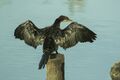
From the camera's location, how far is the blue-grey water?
11.5 m

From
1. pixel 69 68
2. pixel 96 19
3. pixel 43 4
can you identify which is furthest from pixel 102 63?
pixel 43 4

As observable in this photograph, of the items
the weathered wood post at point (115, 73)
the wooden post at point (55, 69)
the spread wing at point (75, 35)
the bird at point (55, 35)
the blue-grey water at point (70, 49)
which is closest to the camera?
the weathered wood post at point (115, 73)

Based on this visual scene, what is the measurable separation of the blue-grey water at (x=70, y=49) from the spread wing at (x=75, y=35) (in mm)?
1984

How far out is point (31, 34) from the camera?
27.0ft

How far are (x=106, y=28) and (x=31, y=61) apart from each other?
4.14 meters

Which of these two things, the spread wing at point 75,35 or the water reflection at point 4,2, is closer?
the spread wing at point 75,35

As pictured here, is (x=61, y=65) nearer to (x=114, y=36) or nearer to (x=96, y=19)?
(x=114, y=36)

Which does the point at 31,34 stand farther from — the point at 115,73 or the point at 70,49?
the point at 70,49

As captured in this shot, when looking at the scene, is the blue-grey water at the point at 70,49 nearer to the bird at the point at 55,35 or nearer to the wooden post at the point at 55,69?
the bird at the point at 55,35

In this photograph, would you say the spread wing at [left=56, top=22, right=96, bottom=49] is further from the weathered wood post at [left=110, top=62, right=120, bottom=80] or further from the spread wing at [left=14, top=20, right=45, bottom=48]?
the weathered wood post at [left=110, top=62, right=120, bottom=80]

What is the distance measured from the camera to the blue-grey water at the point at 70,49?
11.5 metres

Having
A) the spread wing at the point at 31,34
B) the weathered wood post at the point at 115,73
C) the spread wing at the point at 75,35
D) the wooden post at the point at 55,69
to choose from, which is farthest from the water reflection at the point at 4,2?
the weathered wood post at the point at 115,73

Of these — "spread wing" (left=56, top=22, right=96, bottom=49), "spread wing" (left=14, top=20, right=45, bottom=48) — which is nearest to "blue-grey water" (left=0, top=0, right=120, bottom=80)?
"spread wing" (left=56, top=22, right=96, bottom=49)

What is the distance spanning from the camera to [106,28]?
1576 cm
